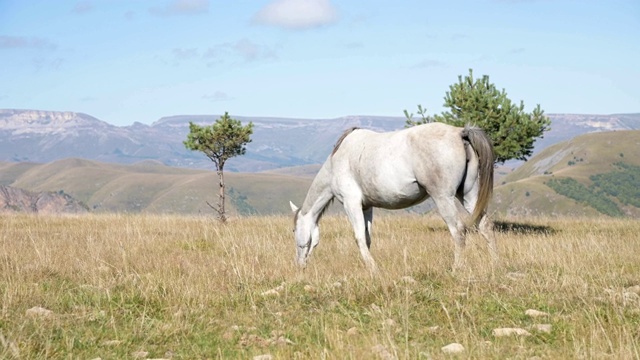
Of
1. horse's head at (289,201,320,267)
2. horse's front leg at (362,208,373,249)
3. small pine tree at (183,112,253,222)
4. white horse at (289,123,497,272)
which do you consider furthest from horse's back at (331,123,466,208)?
small pine tree at (183,112,253,222)

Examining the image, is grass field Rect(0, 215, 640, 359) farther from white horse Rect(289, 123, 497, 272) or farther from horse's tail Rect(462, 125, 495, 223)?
horse's tail Rect(462, 125, 495, 223)

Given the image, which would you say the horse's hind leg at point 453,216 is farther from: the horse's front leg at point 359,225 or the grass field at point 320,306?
the horse's front leg at point 359,225

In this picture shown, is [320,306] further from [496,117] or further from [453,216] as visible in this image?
[496,117]

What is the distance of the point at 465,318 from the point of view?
6.76 meters

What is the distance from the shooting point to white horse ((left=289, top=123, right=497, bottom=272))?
10.4 meters

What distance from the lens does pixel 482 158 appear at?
34.6ft

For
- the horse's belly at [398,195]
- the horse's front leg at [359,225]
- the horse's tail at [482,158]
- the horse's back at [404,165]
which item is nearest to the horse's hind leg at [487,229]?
the horse's tail at [482,158]

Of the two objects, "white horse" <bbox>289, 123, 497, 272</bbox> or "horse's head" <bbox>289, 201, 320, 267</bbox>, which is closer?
"white horse" <bbox>289, 123, 497, 272</bbox>

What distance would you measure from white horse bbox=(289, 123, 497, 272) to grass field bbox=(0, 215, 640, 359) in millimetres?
774

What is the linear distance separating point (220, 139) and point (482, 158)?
19.4 m

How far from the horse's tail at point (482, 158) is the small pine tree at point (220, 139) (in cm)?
1815

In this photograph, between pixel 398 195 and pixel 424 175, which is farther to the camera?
pixel 398 195

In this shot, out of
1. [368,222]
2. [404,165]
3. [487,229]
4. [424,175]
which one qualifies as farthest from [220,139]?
[487,229]

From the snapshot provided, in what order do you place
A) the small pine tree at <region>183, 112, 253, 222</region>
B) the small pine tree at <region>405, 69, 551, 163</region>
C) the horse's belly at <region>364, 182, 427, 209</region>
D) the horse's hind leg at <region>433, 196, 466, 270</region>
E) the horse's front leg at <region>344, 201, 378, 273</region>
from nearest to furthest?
1. the horse's hind leg at <region>433, 196, 466, 270</region>
2. the horse's belly at <region>364, 182, 427, 209</region>
3. the horse's front leg at <region>344, 201, 378, 273</region>
4. the small pine tree at <region>405, 69, 551, 163</region>
5. the small pine tree at <region>183, 112, 253, 222</region>
